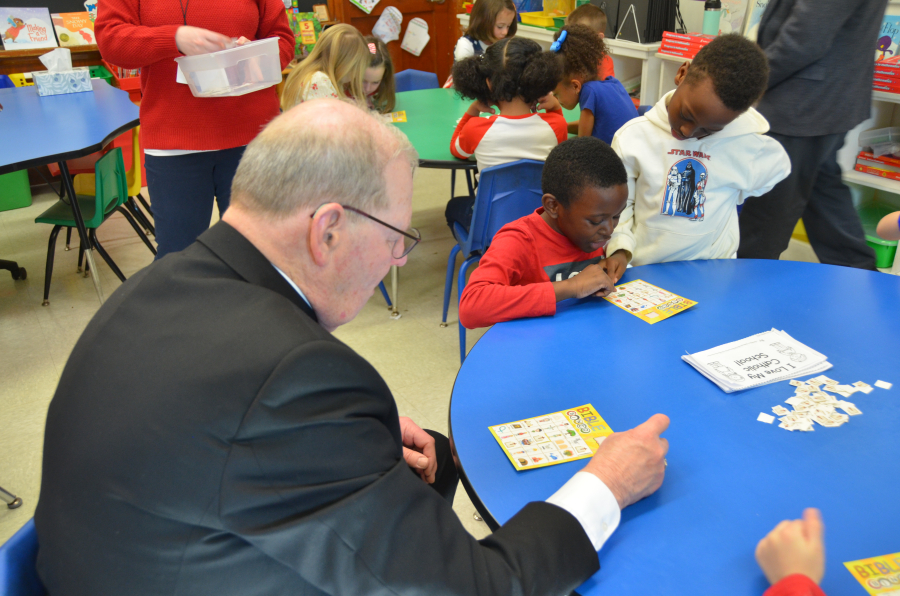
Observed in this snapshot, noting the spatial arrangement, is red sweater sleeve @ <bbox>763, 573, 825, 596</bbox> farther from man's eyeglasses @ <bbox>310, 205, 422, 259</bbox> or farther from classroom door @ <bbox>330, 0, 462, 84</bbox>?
classroom door @ <bbox>330, 0, 462, 84</bbox>

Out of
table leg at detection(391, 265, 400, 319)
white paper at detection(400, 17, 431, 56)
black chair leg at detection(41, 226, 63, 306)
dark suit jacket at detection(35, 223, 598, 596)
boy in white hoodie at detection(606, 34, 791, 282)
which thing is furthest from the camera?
white paper at detection(400, 17, 431, 56)

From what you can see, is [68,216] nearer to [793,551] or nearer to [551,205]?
[551,205]

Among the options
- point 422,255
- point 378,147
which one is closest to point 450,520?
point 378,147

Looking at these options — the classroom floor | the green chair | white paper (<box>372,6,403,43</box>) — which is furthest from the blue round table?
white paper (<box>372,6,403,43</box>)

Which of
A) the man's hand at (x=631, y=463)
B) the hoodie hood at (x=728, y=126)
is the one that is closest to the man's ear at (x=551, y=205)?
the hoodie hood at (x=728, y=126)

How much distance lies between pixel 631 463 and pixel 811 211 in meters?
2.49

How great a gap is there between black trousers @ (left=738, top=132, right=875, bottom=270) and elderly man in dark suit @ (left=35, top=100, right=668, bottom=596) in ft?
7.29

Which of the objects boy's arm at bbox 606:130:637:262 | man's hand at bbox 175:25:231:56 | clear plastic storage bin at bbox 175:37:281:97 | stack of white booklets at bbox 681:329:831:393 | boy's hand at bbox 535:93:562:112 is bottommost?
stack of white booklets at bbox 681:329:831:393

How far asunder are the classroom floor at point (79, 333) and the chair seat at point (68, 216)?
0.45 meters

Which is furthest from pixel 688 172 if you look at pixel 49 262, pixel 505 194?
pixel 49 262

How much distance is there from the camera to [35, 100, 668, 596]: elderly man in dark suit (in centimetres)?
65

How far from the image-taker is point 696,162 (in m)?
1.78

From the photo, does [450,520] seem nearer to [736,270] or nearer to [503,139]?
[736,270]

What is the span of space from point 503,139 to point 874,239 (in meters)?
2.08
